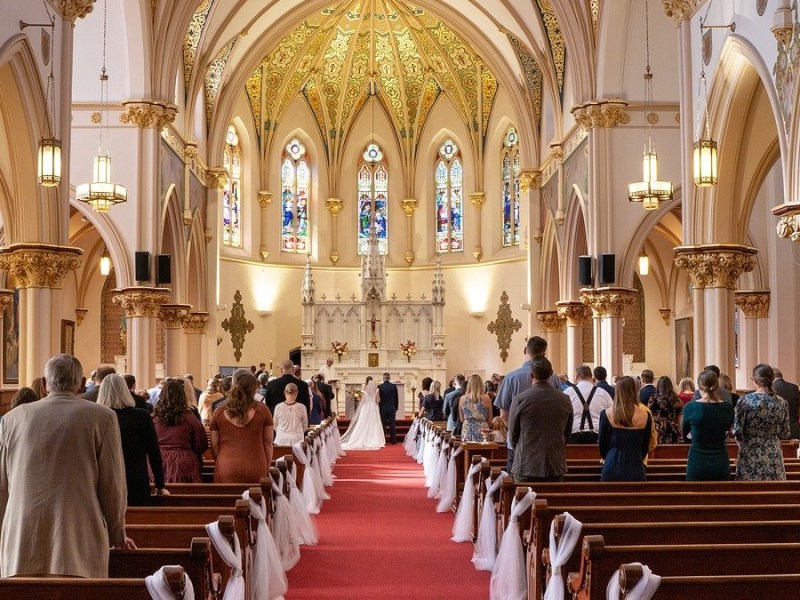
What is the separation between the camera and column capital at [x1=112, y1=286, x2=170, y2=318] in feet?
73.9

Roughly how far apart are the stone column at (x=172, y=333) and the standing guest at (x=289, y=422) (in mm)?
13353

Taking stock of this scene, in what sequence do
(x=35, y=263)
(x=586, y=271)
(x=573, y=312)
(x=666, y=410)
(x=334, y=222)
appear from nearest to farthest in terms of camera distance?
(x=666, y=410), (x=35, y=263), (x=586, y=271), (x=573, y=312), (x=334, y=222)

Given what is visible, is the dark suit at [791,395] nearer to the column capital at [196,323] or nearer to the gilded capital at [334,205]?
the column capital at [196,323]

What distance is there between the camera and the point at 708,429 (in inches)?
343

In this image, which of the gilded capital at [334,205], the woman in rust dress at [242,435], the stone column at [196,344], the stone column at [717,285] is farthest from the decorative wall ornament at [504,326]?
the woman in rust dress at [242,435]

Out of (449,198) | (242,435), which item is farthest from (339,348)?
(242,435)

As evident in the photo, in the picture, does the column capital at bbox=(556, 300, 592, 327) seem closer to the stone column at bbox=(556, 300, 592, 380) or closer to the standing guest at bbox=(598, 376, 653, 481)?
the stone column at bbox=(556, 300, 592, 380)

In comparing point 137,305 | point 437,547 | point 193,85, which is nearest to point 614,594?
point 437,547

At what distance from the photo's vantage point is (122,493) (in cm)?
532

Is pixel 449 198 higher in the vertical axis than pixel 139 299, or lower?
higher

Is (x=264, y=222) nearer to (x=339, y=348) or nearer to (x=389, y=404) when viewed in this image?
(x=339, y=348)

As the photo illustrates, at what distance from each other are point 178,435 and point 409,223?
29627 millimetres

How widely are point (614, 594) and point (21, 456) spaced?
9.48ft

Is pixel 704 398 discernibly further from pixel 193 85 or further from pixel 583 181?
pixel 193 85
